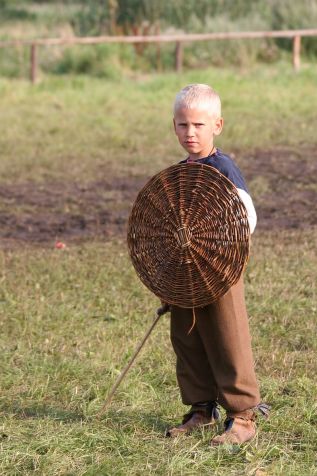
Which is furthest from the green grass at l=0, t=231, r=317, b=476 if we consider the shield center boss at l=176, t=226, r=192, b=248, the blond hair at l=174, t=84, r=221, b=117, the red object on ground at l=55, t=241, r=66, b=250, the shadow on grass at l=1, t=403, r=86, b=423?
the blond hair at l=174, t=84, r=221, b=117

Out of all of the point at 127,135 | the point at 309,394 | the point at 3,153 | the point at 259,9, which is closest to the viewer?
the point at 309,394

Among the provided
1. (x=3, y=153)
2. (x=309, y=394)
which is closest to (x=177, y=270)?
(x=309, y=394)

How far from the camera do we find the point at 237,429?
187 inches

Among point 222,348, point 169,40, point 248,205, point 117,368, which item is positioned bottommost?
point 169,40

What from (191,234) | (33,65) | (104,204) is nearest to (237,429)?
(191,234)

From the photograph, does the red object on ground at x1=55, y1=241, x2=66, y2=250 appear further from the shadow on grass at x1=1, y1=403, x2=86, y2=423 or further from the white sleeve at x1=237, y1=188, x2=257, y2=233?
the white sleeve at x1=237, y1=188, x2=257, y2=233

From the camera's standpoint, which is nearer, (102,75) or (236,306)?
(236,306)

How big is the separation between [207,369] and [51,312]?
7.09ft

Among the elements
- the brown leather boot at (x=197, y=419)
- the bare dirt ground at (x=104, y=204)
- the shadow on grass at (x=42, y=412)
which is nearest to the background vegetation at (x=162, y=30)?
the bare dirt ground at (x=104, y=204)

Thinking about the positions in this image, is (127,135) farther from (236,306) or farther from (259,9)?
(259,9)

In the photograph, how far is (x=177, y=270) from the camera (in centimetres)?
468

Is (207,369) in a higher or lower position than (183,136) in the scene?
lower

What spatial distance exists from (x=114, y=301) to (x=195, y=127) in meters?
2.62

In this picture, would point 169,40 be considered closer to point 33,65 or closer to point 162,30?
point 33,65
